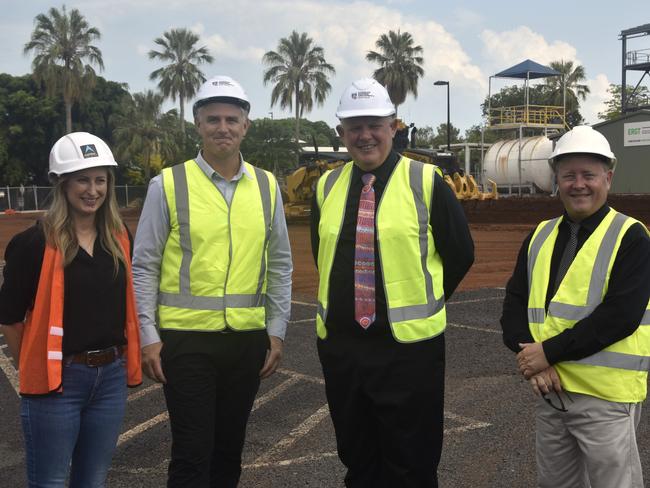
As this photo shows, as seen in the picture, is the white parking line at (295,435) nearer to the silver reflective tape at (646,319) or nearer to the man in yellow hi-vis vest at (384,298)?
the man in yellow hi-vis vest at (384,298)

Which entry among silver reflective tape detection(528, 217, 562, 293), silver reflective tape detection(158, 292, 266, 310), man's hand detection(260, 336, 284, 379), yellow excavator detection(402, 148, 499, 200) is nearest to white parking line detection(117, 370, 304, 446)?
man's hand detection(260, 336, 284, 379)

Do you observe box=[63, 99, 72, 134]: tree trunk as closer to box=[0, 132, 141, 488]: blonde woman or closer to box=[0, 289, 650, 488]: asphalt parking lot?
box=[0, 289, 650, 488]: asphalt parking lot

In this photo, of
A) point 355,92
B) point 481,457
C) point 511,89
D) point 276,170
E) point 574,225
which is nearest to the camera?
point 574,225

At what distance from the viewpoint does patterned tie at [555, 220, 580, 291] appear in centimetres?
313

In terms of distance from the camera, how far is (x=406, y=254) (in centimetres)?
336

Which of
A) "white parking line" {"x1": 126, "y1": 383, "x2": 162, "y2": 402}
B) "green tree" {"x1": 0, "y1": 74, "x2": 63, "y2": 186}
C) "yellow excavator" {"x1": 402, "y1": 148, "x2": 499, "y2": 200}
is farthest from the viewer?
"green tree" {"x1": 0, "y1": 74, "x2": 63, "y2": 186}

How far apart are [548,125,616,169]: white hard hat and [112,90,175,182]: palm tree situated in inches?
2076

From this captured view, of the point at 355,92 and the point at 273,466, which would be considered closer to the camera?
the point at 355,92

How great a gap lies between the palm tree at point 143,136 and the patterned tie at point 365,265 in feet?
172

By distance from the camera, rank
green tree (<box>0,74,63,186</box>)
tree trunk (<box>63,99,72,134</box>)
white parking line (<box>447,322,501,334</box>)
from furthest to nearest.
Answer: green tree (<box>0,74,63,186</box>)
tree trunk (<box>63,99,72,134</box>)
white parking line (<box>447,322,501,334</box>)

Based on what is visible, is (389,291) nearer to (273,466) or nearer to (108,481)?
(273,466)

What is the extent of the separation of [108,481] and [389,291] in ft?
7.60

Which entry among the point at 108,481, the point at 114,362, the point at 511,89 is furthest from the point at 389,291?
the point at 511,89

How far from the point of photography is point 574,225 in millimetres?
3184
